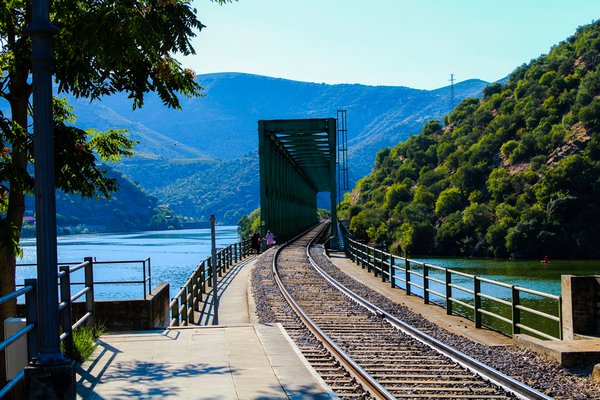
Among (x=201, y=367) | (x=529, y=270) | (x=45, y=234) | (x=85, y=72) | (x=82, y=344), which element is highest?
(x=85, y=72)

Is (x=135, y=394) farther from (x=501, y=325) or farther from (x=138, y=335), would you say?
(x=501, y=325)

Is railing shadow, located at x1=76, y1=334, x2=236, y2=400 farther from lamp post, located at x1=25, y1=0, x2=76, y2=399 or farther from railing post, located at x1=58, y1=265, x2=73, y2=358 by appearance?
lamp post, located at x1=25, y1=0, x2=76, y2=399

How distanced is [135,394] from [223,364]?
5.30 feet

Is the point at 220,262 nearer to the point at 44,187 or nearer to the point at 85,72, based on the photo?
the point at 85,72

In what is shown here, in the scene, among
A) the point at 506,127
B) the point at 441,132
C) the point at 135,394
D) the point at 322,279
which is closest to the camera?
the point at 135,394

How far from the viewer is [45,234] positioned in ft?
19.6

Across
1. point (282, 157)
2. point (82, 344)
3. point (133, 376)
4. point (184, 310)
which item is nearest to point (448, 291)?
point (184, 310)

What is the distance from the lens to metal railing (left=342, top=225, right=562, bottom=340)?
11.9m

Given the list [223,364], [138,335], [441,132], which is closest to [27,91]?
[138,335]

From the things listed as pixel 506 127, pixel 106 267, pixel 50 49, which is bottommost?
pixel 106 267

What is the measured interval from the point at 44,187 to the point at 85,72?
5.44m

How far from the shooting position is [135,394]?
284 inches

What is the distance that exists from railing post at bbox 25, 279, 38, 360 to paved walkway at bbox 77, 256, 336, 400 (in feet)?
2.43

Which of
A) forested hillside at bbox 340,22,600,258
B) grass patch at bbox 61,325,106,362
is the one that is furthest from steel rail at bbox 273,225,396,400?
forested hillside at bbox 340,22,600,258
